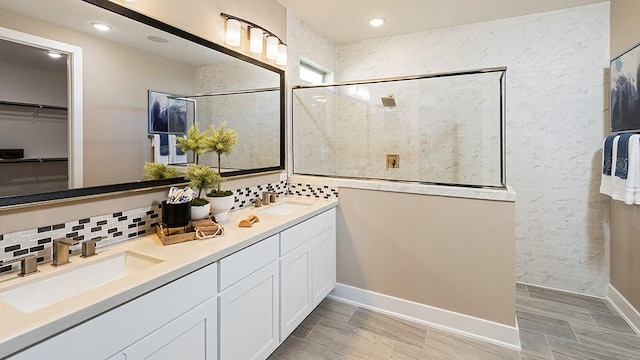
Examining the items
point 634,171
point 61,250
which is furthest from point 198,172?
point 634,171

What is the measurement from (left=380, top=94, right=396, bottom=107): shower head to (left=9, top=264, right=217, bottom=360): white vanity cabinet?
2476 mm

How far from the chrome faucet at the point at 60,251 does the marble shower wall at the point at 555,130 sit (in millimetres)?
3500

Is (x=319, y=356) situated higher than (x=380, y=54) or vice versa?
(x=380, y=54)

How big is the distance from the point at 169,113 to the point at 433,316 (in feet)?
7.95

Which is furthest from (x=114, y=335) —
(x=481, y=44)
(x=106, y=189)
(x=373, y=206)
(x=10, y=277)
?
(x=481, y=44)

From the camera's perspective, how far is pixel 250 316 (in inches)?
66.0

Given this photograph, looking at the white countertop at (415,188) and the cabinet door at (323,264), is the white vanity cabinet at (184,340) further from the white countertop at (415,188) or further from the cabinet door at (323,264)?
the white countertop at (415,188)

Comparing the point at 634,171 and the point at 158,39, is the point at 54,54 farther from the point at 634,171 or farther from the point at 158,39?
the point at 634,171

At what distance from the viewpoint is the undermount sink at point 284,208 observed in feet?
8.11

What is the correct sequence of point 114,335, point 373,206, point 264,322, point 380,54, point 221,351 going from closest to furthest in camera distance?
point 114,335 < point 221,351 < point 264,322 < point 373,206 < point 380,54

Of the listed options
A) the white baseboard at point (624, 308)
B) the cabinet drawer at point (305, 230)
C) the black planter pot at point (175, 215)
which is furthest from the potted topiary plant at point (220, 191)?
the white baseboard at point (624, 308)

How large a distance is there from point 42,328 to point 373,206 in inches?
85.8

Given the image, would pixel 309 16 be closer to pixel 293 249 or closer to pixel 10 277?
pixel 293 249

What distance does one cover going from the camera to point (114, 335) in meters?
1.02
